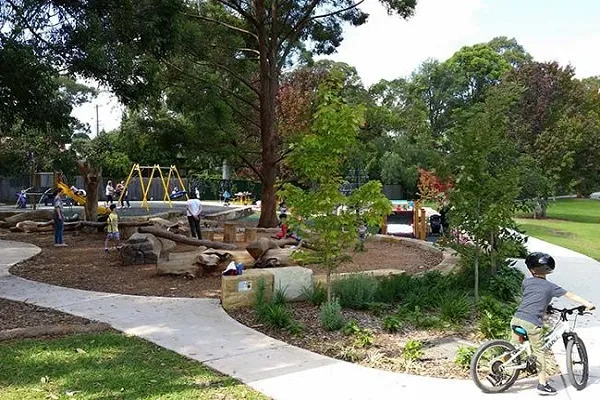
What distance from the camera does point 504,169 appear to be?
8.50m

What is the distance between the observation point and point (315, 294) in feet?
27.7

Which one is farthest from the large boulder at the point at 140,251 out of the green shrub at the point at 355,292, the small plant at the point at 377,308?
the small plant at the point at 377,308

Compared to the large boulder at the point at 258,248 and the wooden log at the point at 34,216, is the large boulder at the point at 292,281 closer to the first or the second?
the large boulder at the point at 258,248

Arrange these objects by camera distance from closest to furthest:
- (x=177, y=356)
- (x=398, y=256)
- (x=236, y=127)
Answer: (x=177, y=356), (x=398, y=256), (x=236, y=127)

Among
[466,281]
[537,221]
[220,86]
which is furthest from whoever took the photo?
[537,221]

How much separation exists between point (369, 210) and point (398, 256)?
6.53 m

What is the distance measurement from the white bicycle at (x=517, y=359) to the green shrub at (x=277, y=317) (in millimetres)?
2525

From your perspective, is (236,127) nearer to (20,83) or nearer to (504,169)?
(20,83)

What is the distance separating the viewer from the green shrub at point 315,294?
836 cm

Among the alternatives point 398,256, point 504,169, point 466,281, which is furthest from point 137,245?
point 504,169

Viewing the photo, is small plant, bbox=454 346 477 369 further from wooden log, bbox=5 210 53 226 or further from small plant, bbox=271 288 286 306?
wooden log, bbox=5 210 53 226

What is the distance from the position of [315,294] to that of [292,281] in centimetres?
39

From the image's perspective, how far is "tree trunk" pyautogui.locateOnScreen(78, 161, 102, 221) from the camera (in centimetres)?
2055

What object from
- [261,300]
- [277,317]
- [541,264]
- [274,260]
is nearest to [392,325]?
[277,317]
